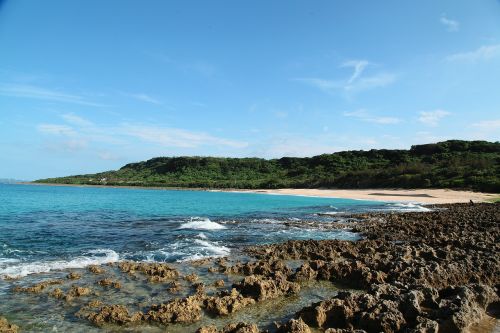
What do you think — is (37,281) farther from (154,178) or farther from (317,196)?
(154,178)

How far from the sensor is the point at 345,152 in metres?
122

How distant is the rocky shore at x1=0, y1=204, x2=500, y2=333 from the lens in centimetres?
812

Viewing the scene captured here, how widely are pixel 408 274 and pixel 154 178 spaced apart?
5126 inches

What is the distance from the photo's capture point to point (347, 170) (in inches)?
4031

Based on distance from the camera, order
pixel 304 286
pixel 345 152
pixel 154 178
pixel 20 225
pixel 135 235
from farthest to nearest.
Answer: pixel 154 178 → pixel 345 152 → pixel 20 225 → pixel 135 235 → pixel 304 286

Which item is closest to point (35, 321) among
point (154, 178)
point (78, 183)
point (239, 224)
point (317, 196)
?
point (239, 224)

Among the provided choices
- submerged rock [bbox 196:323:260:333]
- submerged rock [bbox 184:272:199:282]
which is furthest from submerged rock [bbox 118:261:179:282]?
submerged rock [bbox 196:323:260:333]

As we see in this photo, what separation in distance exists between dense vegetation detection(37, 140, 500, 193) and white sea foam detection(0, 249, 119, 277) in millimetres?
58444

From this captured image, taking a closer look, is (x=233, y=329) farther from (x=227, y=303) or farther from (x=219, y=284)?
(x=219, y=284)

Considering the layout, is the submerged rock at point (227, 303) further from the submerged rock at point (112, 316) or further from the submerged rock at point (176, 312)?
the submerged rock at point (112, 316)

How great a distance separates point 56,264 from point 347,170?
9477cm

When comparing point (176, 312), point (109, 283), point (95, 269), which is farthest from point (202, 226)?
point (176, 312)

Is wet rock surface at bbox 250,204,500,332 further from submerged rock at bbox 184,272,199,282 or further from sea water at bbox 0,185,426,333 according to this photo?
submerged rock at bbox 184,272,199,282

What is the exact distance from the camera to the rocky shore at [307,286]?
8117mm
